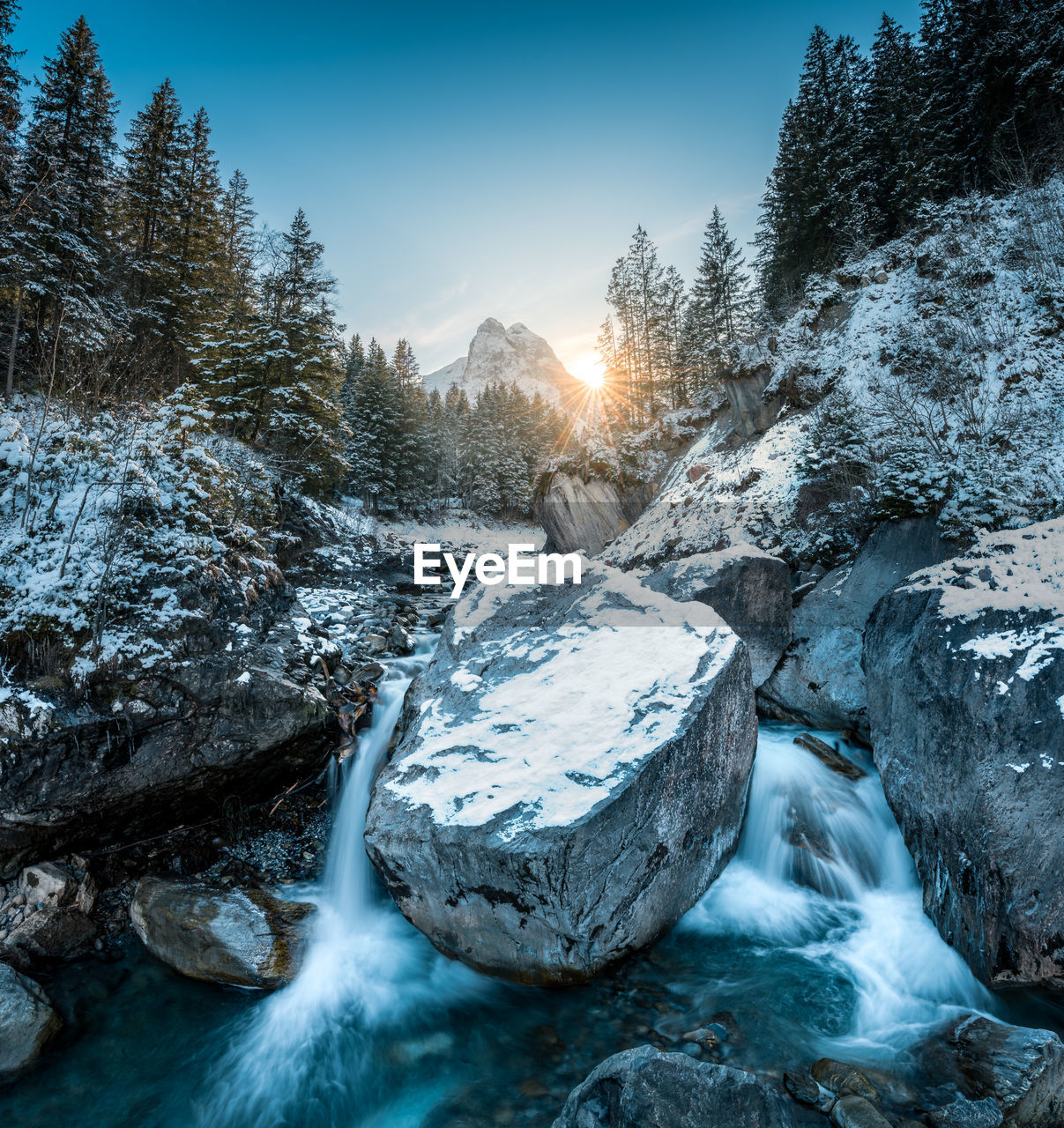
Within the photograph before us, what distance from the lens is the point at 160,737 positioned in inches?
241

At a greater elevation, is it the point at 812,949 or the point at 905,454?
the point at 905,454

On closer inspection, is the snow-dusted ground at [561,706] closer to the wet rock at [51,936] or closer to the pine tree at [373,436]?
the wet rock at [51,936]

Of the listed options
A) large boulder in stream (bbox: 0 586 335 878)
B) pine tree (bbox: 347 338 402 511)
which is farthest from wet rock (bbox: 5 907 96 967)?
pine tree (bbox: 347 338 402 511)

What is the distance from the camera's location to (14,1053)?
4242 millimetres

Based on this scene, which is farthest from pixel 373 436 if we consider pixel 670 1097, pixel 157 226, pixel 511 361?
pixel 511 361

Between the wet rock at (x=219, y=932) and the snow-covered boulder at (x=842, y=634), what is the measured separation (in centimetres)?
778

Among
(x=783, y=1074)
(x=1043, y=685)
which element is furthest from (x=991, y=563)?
(x=783, y=1074)

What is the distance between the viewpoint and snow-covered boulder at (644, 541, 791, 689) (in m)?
9.05

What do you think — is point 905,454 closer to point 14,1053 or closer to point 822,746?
point 822,746

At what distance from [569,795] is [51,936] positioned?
535 centimetres

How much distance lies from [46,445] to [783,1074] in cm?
1118

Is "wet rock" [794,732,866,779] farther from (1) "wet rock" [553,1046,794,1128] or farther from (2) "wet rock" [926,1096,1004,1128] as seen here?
(1) "wet rock" [553,1046,794,1128]

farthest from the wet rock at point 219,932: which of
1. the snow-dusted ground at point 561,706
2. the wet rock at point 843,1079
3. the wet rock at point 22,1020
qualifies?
the wet rock at point 843,1079

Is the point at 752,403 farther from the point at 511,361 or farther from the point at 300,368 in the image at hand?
the point at 511,361
